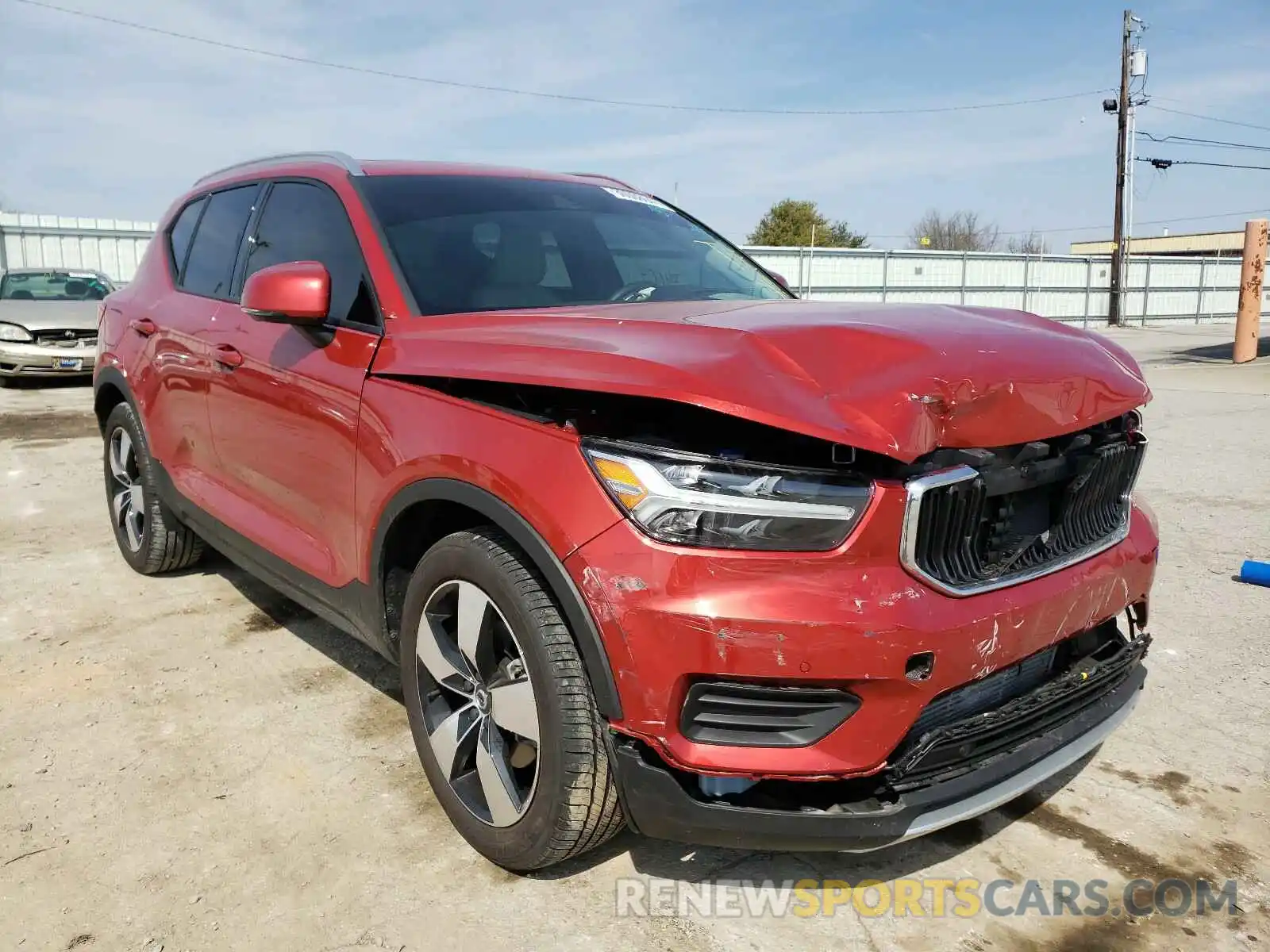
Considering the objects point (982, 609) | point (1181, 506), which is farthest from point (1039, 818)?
point (1181, 506)

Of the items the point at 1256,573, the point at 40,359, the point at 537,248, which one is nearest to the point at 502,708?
the point at 537,248

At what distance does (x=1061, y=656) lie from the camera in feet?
7.69

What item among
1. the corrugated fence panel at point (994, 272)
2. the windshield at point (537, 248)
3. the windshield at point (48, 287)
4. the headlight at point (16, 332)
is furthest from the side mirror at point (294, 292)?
the corrugated fence panel at point (994, 272)

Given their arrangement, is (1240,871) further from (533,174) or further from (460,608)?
(533,174)

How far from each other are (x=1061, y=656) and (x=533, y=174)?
2.51 meters

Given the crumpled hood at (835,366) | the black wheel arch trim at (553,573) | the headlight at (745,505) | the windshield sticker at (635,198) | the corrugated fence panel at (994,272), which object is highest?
the corrugated fence panel at (994,272)

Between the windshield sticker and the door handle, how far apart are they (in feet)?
4.97

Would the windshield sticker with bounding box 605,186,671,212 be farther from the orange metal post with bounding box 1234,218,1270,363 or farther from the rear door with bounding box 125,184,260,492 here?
the orange metal post with bounding box 1234,218,1270,363

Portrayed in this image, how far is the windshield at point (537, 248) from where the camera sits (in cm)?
288

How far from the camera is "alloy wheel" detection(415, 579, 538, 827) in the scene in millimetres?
2199

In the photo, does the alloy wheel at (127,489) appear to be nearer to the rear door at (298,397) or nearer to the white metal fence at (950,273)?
the rear door at (298,397)

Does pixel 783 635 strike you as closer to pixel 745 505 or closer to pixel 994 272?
pixel 745 505

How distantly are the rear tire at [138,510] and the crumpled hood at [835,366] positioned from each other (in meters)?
2.42

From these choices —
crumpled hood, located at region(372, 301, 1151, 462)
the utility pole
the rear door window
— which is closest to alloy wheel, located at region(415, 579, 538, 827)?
crumpled hood, located at region(372, 301, 1151, 462)
